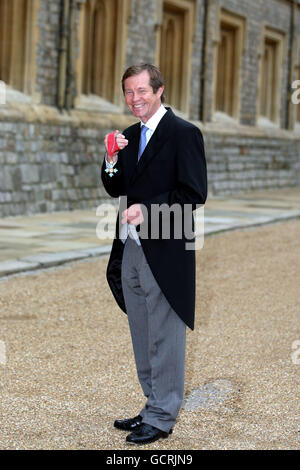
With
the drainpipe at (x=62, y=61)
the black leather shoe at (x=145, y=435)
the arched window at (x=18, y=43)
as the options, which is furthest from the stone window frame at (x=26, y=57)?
the black leather shoe at (x=145, y=435)

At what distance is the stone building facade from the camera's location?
1302cm

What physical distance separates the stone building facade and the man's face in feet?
28.9

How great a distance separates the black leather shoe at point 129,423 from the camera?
3781mm

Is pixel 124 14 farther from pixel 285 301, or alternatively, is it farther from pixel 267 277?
pixel 285 301

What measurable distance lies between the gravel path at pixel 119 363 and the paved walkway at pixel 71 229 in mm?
440

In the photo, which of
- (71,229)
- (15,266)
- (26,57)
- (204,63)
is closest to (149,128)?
(15,266)

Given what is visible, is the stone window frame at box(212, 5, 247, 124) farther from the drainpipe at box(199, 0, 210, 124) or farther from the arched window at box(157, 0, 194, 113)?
the arched window at box(157, 0, 194, 113)

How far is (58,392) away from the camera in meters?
4.40

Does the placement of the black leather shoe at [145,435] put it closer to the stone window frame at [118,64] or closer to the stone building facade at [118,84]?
the stone building facade at [118,84]

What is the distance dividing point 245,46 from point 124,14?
5673 mm

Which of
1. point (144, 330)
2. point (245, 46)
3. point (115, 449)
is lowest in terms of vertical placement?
point (115, 449)

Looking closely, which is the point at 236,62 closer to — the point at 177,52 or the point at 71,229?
the point at 177,52

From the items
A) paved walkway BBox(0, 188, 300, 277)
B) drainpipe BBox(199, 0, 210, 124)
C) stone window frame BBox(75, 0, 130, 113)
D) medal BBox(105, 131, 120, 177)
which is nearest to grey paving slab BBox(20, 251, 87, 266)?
paved walkway BBox(0, 188, 300, 277)
